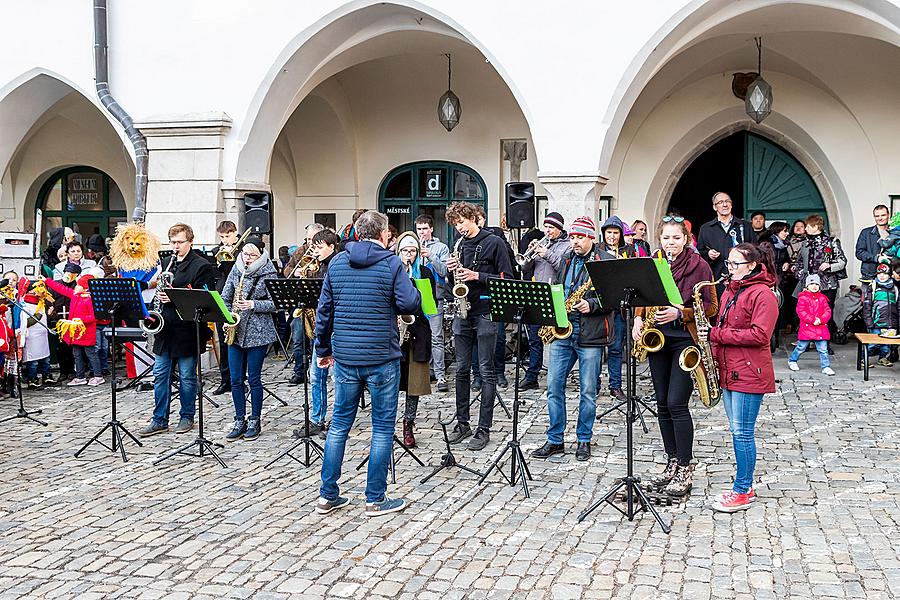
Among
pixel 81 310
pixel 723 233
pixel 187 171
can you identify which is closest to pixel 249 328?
pixel 81 310

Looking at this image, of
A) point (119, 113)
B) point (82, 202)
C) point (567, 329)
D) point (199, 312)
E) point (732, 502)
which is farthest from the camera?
point (82, 202)

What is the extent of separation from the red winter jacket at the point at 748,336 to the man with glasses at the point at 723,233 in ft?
14.3

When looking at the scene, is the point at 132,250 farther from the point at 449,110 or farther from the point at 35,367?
the point at 449,110

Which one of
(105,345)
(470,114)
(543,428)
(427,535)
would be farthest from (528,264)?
(470,114)

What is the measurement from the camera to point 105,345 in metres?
10.7

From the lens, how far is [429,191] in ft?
53.6

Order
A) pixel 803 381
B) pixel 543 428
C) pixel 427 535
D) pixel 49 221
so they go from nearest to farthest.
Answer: pixel 427 535 < pixel 543 428 < pixel 803 381 < pixel 49 221

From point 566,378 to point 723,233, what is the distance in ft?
13.4

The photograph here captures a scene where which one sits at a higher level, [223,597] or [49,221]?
[49,221]

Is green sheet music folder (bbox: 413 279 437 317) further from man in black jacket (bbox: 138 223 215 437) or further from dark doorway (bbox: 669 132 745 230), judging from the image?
dark doorway (bbox: 669 132 745 230)

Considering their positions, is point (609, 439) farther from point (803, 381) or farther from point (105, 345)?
point (105, 345)

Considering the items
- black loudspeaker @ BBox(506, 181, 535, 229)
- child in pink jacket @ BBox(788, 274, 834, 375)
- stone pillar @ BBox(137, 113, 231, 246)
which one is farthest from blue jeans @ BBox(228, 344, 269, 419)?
child in pink jacket @ BBox(788, 274, 834, 375)

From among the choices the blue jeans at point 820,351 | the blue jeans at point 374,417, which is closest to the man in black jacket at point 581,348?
the blue jeans at point 374,417

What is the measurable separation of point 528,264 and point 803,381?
401 cm
